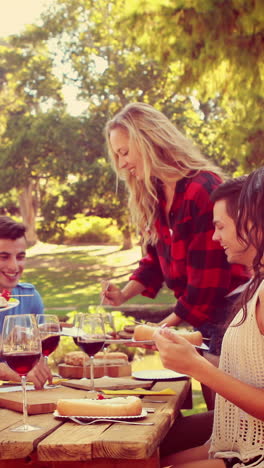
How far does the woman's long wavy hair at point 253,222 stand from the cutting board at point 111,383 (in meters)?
0.58

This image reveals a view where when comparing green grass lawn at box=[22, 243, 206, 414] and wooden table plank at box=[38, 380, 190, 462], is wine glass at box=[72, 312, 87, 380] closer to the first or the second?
wooden table plank at box=[38, 380, 190, 462]

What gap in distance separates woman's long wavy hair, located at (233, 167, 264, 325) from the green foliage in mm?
21894

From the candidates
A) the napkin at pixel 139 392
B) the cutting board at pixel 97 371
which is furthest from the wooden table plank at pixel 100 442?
the cutting board at pixel 97 371

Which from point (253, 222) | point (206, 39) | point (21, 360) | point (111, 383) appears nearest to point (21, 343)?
point (21, 360)

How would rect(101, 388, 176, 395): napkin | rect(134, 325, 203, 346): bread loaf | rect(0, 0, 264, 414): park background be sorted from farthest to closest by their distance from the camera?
rect(0, 0, 264, 414): park background < rect(134, 325, 203, 346): bread loaf < rect(101, 388, 176, 395): napkin

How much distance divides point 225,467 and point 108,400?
1.17 ft

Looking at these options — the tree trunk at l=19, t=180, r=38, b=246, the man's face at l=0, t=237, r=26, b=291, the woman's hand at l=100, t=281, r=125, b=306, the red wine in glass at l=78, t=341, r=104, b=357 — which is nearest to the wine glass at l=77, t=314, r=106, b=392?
the red wine in glass at l=78, t=341, r=104, b=357

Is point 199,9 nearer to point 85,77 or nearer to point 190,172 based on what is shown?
point 190,172

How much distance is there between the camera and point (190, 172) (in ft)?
10.1

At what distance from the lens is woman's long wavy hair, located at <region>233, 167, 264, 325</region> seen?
6.37ft

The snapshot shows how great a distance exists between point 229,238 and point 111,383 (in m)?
0.70

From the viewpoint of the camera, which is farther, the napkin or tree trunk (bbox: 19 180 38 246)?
tree trunk (bbox: 19 180 38 246)

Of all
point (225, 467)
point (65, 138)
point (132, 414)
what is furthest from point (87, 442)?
point (65, 138)

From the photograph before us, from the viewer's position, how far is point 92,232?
24.6 m
